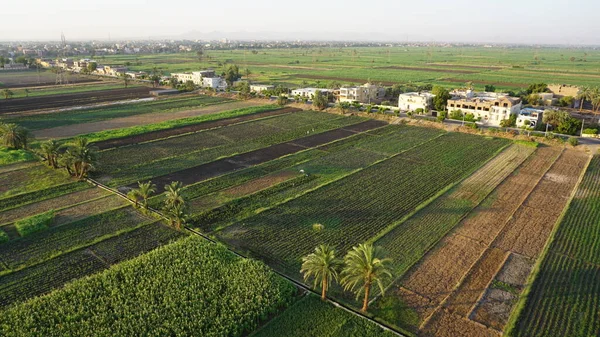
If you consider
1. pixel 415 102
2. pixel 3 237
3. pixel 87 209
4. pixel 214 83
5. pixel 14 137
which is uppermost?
pixel 214 83

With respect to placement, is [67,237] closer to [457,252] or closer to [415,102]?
[457,252]

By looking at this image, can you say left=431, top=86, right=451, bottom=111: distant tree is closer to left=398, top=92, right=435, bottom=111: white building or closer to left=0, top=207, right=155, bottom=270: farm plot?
left=398, top=92, right=435, bottom=111: white building

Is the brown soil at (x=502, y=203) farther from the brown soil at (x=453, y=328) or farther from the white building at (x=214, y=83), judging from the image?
the white building at (x=214, y=83)

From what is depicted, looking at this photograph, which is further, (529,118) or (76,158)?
(529,118)

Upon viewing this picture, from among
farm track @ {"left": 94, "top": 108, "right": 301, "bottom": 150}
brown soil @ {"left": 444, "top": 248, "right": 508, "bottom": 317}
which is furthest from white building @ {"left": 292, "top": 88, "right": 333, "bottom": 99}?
brown soil @ {"left": 444, "top": 248, "right": 508, "bottom": 317}

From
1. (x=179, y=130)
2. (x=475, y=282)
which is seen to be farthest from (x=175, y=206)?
(x=179, y=130)

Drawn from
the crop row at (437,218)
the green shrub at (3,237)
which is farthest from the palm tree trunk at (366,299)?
the green shrub at (3,237)
